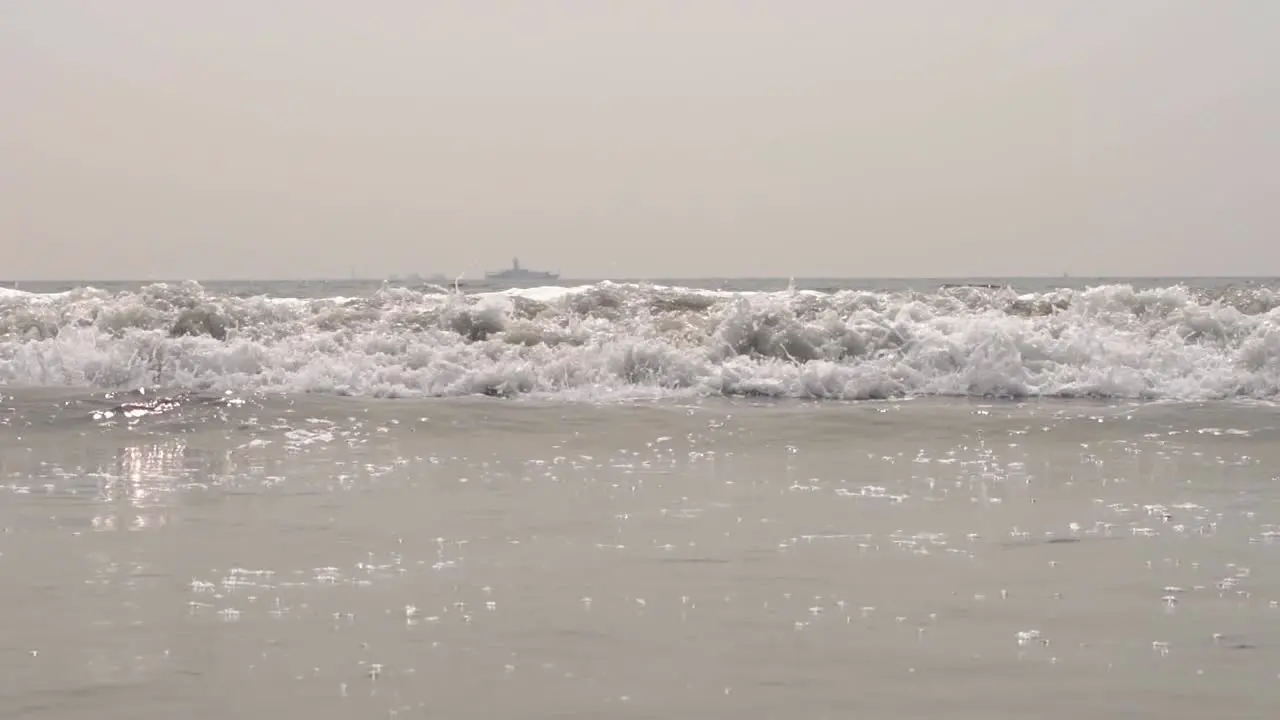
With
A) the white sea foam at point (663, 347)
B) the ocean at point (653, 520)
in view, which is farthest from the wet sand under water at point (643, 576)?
the white sea foam at point (663, 347)

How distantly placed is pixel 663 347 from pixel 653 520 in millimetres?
6872

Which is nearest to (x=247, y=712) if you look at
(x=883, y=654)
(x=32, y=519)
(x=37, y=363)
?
(x=883, y=654)

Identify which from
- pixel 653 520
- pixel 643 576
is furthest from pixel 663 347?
pixel 643 576

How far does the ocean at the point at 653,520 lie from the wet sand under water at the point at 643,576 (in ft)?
0.07

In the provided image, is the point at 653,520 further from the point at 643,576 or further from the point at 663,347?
the point at 663,347

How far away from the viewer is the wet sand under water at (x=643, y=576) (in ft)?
12.1

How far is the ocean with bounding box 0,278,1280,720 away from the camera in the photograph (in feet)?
12.4

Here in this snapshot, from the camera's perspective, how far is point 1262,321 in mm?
13719

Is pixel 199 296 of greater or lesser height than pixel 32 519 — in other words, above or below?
above

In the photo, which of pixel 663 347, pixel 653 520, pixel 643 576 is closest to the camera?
pixel 643 576

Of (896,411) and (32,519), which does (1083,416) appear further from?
(32,519)

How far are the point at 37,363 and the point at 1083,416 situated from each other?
9.61 metres

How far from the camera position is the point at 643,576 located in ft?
16.6

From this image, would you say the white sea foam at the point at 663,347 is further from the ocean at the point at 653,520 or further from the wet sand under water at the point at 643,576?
the wet sand under water at the point at 643,576
